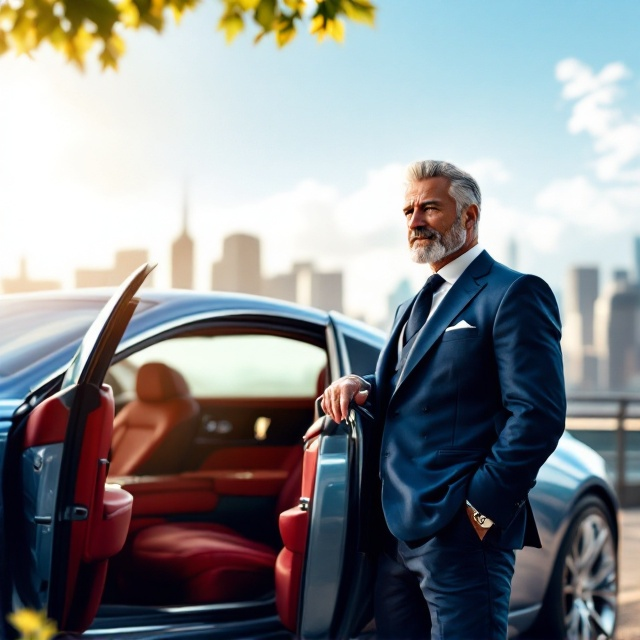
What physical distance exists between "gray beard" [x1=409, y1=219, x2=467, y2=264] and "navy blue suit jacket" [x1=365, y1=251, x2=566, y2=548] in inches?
3.0

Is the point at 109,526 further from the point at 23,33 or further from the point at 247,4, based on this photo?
the point at 247,4

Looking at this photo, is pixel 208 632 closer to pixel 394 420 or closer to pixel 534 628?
pixel 394 420

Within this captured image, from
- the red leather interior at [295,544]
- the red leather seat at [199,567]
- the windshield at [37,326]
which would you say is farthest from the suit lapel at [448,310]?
the red leather seat at [199,567]

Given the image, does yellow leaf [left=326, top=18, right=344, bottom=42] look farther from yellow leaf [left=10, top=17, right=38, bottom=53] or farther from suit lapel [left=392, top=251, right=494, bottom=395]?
suit lapel [left=392, top=251, right=494, bottom=395]

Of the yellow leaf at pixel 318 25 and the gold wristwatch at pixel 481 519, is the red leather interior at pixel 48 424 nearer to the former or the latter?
the gold wristwatch at pixel 481 519

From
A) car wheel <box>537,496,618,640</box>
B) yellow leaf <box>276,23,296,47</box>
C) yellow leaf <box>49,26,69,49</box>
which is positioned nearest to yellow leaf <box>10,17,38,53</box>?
yellow leaf <box>49,26,69,49</box>

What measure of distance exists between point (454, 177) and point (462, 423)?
2.22ft

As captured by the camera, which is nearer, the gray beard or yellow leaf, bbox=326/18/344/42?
the gray beard

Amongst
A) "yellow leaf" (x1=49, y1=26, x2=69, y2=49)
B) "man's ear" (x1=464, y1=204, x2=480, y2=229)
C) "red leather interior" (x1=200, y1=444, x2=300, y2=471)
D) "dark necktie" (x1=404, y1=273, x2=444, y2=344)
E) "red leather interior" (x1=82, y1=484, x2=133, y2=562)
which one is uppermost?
"yellow leaf" (x1=49, y1=26, x2=69, y2=49)

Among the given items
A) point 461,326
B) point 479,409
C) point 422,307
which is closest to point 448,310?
point 461,326

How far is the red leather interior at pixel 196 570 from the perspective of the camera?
13.0ft

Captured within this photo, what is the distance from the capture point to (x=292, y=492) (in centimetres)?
428

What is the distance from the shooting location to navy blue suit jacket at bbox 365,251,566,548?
2398 mm

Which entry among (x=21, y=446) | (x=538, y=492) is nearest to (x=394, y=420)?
(x=21, y=446)
